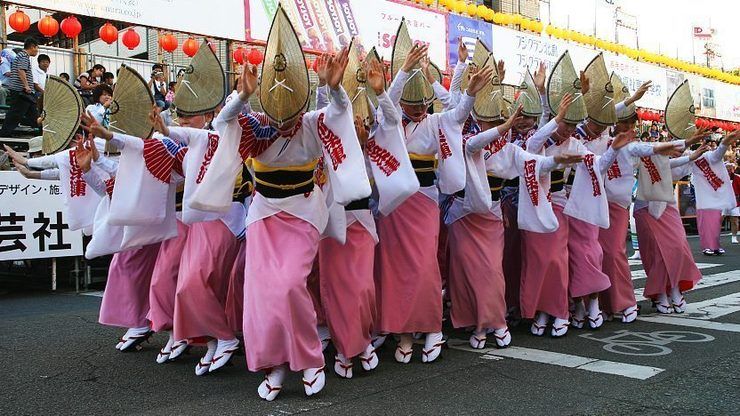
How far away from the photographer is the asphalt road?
12.0 ft

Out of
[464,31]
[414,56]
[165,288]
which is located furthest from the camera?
[464,31]

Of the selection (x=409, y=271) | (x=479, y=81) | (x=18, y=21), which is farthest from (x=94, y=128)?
(x=18, y=21)

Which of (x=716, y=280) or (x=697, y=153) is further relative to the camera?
(x=716, y=280)

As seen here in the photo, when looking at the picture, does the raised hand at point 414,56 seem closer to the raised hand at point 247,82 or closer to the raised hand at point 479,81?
the raised hand at point 479,81

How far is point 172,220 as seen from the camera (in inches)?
188

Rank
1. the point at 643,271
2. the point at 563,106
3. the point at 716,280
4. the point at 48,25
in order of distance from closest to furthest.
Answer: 1. the point at 563,106
2. the point at 716,280
3. the point at 643,271
4. the point at 48,25

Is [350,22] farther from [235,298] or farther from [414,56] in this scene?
[235,298]

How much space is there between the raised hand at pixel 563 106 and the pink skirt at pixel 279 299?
2130mm

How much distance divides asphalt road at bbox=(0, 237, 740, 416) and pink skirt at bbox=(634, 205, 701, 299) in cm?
57

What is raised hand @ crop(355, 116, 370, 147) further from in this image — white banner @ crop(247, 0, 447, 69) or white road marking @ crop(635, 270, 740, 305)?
white banner @ crop(247, 0, 447, 69)

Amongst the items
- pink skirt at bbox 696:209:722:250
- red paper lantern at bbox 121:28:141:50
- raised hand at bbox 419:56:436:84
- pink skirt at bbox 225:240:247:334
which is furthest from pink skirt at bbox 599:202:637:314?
red paper lantern at bbox 121:28:141:50

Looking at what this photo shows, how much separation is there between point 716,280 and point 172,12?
8888 millimetres

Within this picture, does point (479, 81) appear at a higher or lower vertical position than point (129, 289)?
higher

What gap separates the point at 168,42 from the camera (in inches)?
488
